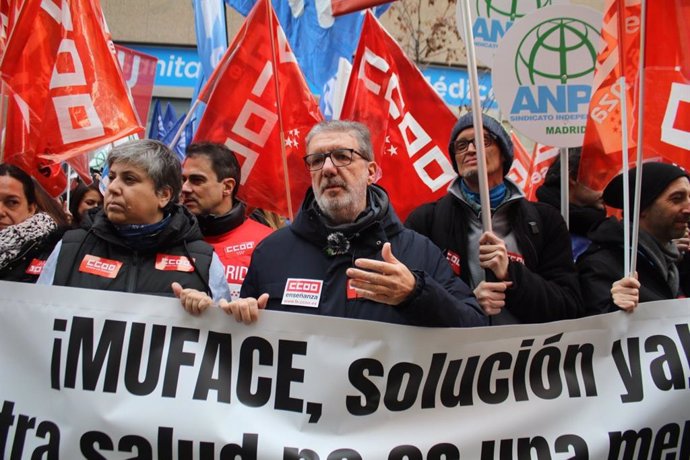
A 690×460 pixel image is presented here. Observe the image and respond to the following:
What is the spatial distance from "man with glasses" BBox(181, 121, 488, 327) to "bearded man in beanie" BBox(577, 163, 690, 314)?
0.66 metres

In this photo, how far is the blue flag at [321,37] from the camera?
6.89m

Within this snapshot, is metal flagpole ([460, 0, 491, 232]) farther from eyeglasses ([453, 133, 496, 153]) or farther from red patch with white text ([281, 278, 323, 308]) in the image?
red patch with white text ([281, 278, 323, 308])

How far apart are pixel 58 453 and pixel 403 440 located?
1085 mm

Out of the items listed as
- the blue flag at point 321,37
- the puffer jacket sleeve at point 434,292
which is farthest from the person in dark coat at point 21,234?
the blue flag at point 321,37

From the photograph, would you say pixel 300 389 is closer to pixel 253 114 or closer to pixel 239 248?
pixel 239 248

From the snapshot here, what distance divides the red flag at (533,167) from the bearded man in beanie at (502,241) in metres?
1.86

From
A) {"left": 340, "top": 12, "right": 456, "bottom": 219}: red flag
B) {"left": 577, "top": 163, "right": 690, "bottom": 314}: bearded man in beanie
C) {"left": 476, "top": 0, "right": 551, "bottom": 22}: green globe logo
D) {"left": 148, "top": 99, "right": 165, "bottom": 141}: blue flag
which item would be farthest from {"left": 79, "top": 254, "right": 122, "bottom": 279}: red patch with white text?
{"left": 148, "top": 99, "right": 165, "bottom": 141}: blue flag

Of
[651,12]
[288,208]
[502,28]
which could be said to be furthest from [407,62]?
[651,12]

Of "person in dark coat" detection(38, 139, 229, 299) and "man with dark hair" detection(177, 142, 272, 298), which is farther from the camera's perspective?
"man with dark hair" detection(177, 142, 272, 298)

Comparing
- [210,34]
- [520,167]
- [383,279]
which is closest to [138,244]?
[383,279]

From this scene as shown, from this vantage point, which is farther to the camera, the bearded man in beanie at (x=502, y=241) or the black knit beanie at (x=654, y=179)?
the black knit beanie at (x=654, y=179)

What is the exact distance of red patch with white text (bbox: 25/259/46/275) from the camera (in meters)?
3.11

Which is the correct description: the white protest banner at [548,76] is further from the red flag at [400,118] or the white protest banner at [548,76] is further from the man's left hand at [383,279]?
the man's left hand at [383,279]

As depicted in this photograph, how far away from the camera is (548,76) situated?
357 centimetres
